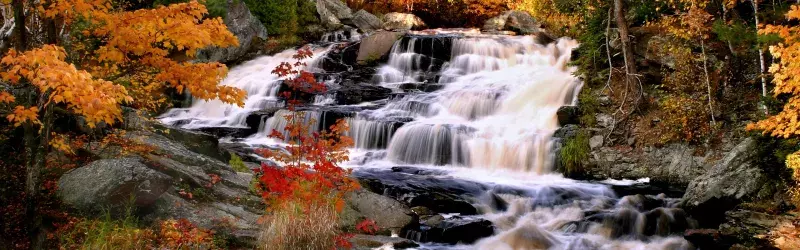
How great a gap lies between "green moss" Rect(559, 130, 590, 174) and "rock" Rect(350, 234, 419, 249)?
564cm

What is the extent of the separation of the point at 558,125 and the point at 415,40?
911cm

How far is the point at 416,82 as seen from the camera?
63.7 ft

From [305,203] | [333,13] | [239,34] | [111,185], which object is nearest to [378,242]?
[305,203]

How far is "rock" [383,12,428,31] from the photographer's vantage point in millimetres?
28141

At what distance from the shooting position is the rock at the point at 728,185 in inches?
340

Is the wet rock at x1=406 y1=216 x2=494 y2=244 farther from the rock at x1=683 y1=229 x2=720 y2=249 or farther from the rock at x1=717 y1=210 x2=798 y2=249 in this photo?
the rock at x1=717 y1=210 x2=798 y2=249

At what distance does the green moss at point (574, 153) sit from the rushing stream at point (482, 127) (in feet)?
1.01

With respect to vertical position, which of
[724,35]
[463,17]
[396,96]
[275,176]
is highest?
[463,17]

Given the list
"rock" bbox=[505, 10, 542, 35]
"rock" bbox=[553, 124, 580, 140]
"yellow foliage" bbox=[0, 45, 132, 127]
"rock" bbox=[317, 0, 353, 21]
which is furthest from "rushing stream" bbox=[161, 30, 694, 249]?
"rock" bbox=[505, 10, 542, 35]

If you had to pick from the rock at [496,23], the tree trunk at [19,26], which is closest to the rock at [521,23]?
the rock at [496,23]

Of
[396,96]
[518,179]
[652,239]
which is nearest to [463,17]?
[396,96]

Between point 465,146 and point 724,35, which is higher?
point 724,35

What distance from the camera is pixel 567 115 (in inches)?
537

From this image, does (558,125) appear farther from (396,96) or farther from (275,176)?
(275,176)
